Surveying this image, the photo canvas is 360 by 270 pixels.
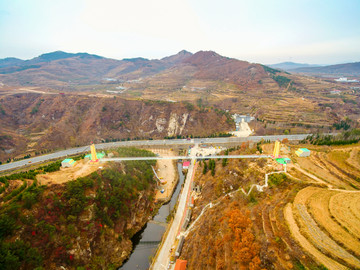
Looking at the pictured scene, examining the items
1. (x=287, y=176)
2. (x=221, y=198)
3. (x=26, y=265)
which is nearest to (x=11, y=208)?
(x=26, y=265)

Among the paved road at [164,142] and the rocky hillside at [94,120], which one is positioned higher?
the rocky hillside at [94,120]

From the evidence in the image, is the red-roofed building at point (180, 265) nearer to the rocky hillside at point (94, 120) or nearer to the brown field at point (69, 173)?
the brown field at point (69, 173)

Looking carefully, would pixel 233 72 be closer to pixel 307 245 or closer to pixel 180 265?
pixel 307 245

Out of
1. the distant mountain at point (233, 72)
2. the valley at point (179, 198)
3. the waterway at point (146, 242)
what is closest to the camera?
the valley at point (179, 198)

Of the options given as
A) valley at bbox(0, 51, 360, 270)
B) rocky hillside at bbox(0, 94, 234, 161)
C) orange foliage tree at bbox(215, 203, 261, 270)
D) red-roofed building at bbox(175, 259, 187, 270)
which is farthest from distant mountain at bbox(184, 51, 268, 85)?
red-roofed building at bbox(175, 259, 187, 270)

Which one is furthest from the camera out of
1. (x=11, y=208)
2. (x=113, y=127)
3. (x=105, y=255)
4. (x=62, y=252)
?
(x=113, y=127)

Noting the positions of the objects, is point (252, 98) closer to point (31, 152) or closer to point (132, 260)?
point (132, 260)

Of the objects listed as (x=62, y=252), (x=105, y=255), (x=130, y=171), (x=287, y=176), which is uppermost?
(x=287, y=176)

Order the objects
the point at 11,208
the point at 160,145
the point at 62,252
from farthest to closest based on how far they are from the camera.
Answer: the point at 160,145 → the point at 62,252 → the point at 11,208

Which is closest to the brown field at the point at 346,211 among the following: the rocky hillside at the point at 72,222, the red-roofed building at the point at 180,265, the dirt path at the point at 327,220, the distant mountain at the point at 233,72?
the dirt path at the point at 327,220
